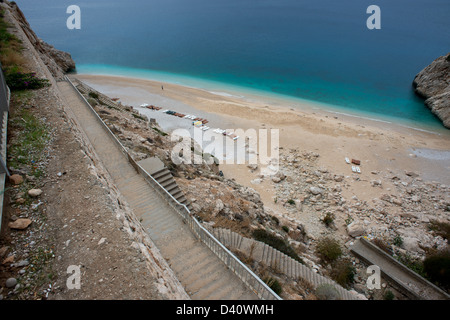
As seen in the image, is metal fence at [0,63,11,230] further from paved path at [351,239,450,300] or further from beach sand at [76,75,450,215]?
paved path at [351,239,450,300]

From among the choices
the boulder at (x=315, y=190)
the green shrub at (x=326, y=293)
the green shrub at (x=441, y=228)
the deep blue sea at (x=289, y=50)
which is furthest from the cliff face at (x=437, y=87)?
the green shrub at (x=326, y=293)

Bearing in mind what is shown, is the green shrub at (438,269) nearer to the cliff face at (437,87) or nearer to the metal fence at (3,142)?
the metal fence at (3,142)

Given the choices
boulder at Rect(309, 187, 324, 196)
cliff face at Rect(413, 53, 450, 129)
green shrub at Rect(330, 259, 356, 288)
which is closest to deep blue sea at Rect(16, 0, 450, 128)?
cliff face at Rect(413, 53, 450, 129)

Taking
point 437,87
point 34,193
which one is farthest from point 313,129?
point 34,193

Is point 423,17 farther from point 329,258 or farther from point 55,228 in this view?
point 55,228

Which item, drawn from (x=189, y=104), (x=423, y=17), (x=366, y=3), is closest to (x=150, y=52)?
(x=189, y=104)
